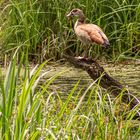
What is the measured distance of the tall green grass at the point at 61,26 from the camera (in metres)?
8.16

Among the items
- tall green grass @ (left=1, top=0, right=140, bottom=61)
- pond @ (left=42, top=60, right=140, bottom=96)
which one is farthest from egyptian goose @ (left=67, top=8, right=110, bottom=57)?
tall green grass @ (left=1, top=0, right=140, bottom=61)

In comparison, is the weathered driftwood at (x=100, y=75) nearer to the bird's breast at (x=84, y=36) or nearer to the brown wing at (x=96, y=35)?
the brown wing at (x=96, y=35)

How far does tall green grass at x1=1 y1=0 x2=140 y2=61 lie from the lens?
816 centimetres

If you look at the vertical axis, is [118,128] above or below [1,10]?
above

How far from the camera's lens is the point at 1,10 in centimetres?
916

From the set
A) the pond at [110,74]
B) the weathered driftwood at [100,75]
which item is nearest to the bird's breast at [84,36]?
the pond at [110,74]

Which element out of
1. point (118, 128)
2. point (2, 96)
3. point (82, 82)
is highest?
point (2, 96)

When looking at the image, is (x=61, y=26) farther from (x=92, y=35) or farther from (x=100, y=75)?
(x=100, y=75)

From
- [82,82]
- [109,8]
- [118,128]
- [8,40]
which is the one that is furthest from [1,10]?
[118,128]

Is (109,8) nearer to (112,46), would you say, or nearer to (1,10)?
(112,46)

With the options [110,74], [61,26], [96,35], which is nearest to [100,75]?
[96,35]

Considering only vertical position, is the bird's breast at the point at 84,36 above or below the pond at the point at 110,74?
above

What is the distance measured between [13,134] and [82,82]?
13.9 ft

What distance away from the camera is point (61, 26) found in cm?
843
